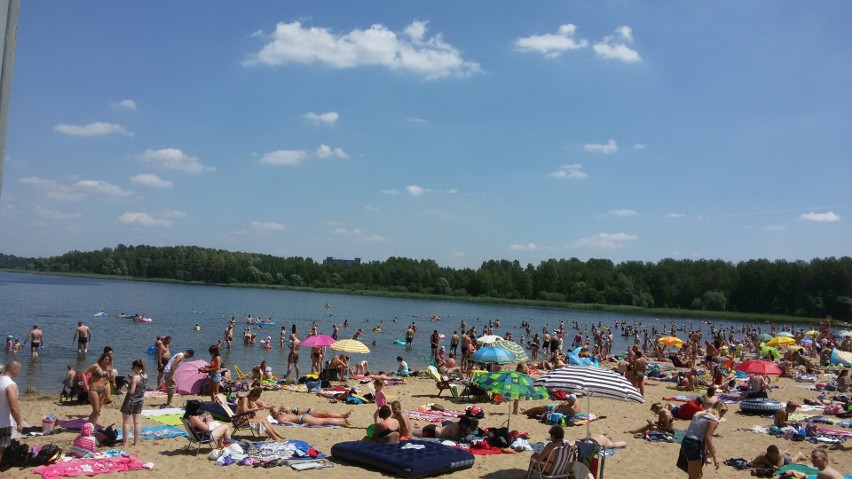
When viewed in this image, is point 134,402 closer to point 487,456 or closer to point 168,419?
point 168,419

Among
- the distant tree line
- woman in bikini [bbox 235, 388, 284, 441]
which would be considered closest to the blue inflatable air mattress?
woman in bikini [bbox 235, 388, 284, 441]

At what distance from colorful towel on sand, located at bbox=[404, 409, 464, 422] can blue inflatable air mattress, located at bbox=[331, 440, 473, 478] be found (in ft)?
11.0

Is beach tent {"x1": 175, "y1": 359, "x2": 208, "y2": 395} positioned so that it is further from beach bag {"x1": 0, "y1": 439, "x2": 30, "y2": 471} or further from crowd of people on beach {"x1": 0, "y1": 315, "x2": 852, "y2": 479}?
beach bag {"x1": 0, "y1": 439, "x2": 30, "y2": 471}

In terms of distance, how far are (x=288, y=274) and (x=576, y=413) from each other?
116 meters

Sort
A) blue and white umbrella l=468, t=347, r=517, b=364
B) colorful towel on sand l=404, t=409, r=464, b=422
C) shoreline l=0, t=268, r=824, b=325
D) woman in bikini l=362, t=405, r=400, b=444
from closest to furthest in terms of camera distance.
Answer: woman in bikini l=362, t=405, r=400, b=444 < colorful towel on sand l=404, t=409, r=464, b=422 < blue and white umbrella l=468, t=347, r=517, b=364 < shoreline l=0, t=268, r=824, b=325

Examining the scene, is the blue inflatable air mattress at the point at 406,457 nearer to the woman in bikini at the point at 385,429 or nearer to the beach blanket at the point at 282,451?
the woman in bikini at the point at 385,429

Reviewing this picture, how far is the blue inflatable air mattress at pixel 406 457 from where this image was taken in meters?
8.27

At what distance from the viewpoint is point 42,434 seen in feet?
31.7

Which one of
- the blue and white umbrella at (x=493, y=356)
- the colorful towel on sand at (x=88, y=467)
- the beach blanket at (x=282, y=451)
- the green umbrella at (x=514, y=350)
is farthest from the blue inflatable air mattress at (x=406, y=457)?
the green umbrella at (x=514, y=350)

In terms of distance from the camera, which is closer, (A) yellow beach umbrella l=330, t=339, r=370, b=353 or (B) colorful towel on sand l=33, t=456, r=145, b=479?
(B) colorful towel on sand l=33, t=456, r=145, b=479

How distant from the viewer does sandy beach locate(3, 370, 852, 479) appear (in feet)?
27.8

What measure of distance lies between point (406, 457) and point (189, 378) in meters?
6.60

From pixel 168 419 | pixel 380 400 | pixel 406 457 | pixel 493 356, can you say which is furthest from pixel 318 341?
pixel 406 457

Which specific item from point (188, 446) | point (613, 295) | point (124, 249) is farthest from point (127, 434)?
point (124, 249)
